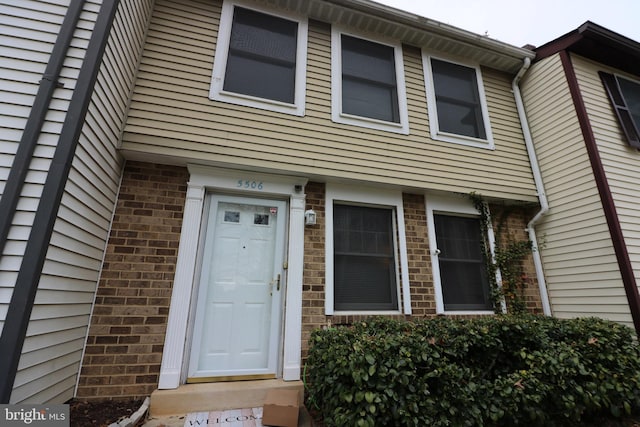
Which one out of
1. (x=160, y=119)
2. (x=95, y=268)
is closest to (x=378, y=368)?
(x=95, y=268)

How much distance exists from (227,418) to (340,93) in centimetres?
399

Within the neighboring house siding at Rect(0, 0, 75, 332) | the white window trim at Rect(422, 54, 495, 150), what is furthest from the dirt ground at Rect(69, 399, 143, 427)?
the white window trim at Rect(422, 54, 495, 150)

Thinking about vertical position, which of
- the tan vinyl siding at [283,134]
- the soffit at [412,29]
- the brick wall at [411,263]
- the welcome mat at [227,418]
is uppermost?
the soffit at [412,29]

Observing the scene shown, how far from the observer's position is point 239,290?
3.19 metres

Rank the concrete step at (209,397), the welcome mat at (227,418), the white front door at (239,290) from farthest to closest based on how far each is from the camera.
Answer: the white front door at (239,290), the concrete step at (209,397), the welcome mat at (227,418)

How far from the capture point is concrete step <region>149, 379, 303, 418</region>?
102 inches

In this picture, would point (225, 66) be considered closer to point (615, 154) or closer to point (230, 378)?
point (230, 378)

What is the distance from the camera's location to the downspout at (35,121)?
1.90 metres

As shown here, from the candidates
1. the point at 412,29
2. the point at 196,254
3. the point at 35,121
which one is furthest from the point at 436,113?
the point at 35,121

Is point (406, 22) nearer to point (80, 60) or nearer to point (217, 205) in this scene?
point (217, 205)

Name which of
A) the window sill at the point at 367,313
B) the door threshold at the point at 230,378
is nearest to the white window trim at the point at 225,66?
the window sill at the point at 367,313

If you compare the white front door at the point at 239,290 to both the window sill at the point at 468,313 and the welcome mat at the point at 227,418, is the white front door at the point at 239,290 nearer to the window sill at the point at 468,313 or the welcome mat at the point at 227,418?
the welcome mat at the point at 227,418

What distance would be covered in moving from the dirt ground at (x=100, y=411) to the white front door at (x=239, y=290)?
0.55m

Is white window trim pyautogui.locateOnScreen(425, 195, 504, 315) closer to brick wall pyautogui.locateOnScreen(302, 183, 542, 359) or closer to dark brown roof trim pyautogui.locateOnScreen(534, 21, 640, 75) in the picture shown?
brick wall pyautogui.locateOnScreen(302, 183, 542, 359)
